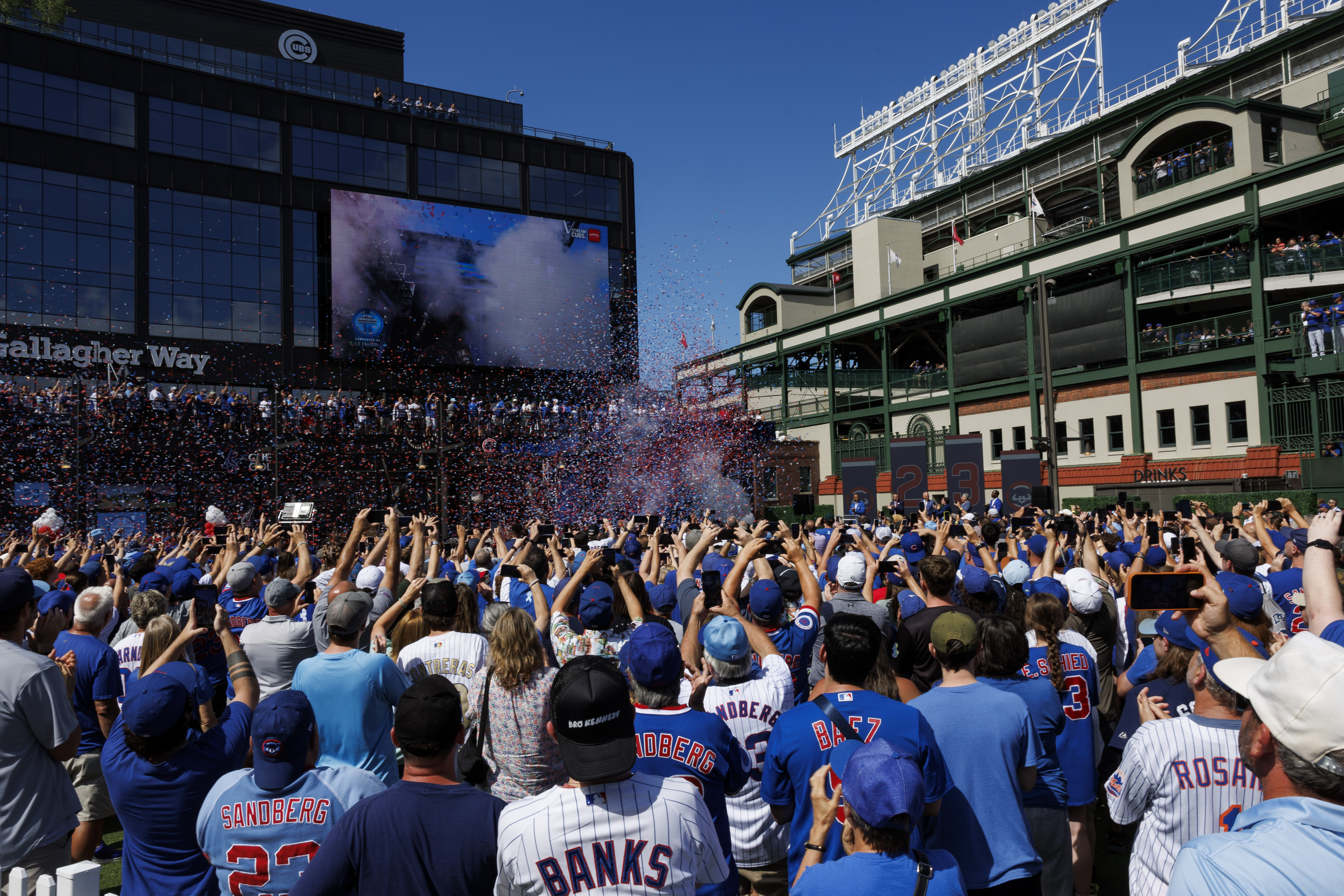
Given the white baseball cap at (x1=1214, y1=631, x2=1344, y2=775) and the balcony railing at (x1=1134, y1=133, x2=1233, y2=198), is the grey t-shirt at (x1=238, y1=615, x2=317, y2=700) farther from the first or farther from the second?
the balcony railing at (x1=1134, y1=133, x2=1233, y2=198)

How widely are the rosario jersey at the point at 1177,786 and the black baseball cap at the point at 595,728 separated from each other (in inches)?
86.6

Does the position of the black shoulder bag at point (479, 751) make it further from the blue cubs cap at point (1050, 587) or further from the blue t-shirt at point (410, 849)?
the blue cubs cap at point (1050, 587)

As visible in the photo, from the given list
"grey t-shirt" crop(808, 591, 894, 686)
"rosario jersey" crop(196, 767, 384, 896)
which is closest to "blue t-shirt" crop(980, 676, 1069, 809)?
"grey t-shirt" crop(808, 591, 894, 686)

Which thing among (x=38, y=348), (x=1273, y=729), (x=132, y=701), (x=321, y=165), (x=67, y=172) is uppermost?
(x=321, y=165)

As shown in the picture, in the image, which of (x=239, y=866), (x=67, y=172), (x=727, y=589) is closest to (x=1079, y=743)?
(x=727, y=589)

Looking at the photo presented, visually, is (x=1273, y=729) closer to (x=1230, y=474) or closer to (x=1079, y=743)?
(x=1079, y=743)

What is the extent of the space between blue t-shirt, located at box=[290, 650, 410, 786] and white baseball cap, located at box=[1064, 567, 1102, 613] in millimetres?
4035

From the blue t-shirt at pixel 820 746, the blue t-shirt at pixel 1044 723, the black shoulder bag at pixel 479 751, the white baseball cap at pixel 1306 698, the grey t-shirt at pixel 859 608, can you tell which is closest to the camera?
the white baseball cap at pixel 1306 698

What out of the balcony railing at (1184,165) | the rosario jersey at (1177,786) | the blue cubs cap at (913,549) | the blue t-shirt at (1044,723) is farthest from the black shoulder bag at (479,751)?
the balcony railing at (1184,165)

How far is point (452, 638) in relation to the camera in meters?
4.87

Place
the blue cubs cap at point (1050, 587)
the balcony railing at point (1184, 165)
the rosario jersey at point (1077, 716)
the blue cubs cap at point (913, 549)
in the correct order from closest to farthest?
the rosario jersey at point (1077, 716), the blue cubs cap at point (1050, 587), the blue cubs cap at point (913, 549), the balcony railing at point (1184, 165)

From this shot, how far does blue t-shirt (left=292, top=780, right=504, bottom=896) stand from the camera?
254 centimetres

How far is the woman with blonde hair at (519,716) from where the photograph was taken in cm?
399

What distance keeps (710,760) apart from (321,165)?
4730 centimetres
